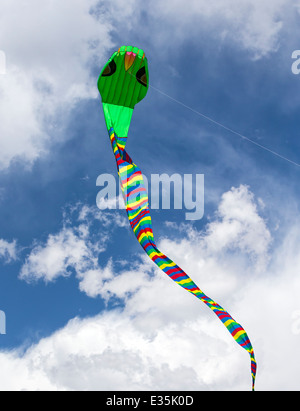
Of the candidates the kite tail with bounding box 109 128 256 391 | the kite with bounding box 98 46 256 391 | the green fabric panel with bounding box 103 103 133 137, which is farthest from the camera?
the green fabric panel with bounding box 103 103 133 137

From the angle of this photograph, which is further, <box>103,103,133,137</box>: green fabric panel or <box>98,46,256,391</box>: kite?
<box>103,103,133,137</box>: green fabric panel

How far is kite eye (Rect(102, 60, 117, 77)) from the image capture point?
24.5 m

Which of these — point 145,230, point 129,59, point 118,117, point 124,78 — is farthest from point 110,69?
point 145,230

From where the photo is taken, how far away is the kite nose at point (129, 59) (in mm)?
24453

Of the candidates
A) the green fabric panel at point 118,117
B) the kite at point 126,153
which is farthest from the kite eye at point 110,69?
the green fabric panel at point 118,117

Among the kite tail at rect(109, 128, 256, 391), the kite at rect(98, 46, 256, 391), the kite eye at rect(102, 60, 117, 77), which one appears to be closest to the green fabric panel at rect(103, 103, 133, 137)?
the kite at rect(98, 46, 256, 391)

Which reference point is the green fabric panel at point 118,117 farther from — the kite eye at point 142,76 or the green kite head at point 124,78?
the kite eye at point 142,76

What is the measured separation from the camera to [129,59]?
24484 mm

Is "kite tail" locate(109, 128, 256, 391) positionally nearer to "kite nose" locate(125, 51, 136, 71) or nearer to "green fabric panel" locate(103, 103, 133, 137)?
"green fabric panel" locate(103, 103, 133, 137)
